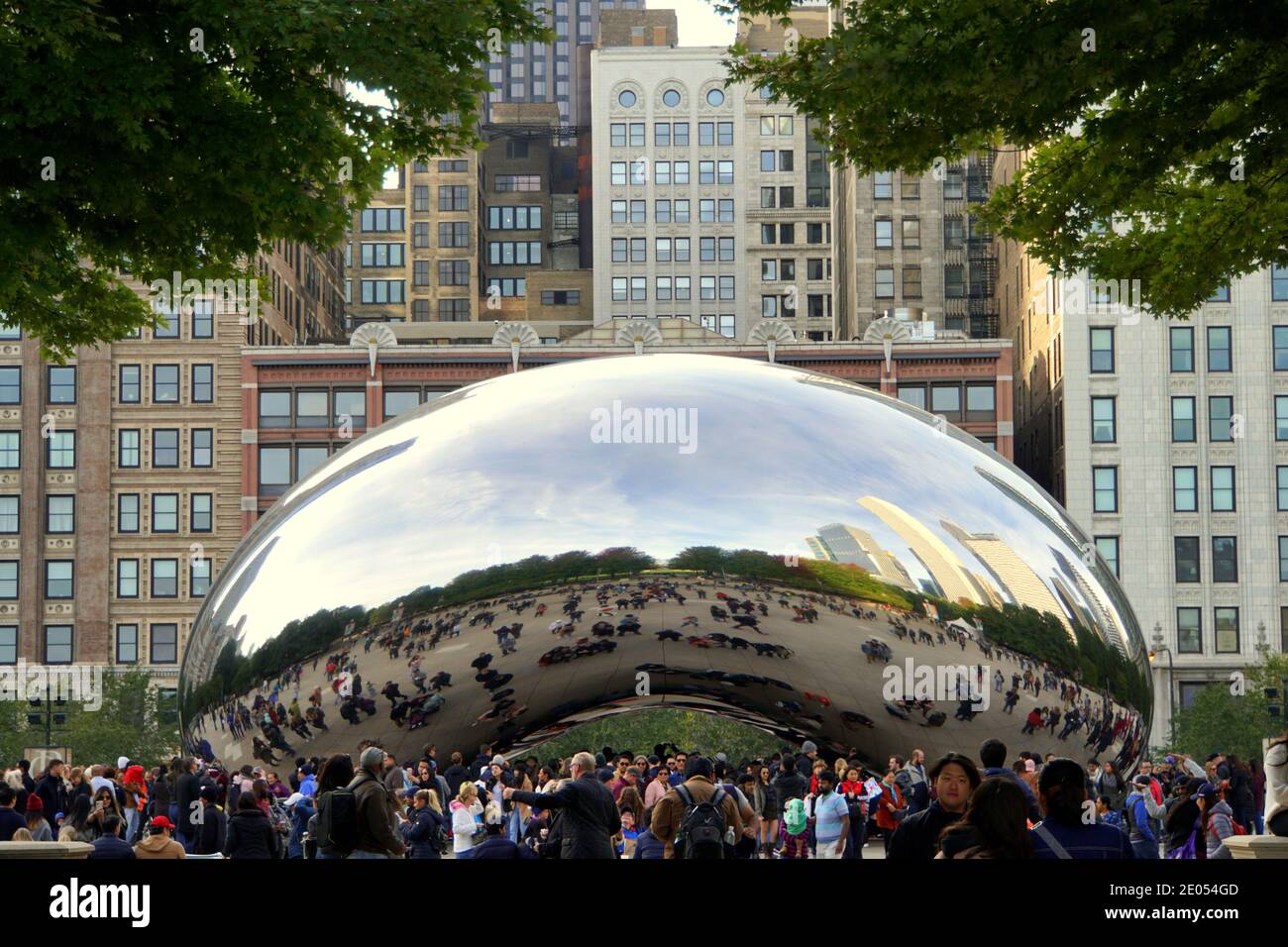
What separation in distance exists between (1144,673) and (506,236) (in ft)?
409

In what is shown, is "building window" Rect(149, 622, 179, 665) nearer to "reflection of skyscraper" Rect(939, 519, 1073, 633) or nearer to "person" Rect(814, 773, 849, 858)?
"person" Rect(814, 773, 849, 858)

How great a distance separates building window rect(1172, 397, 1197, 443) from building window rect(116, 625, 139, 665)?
153ft

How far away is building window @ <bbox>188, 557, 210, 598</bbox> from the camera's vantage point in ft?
258

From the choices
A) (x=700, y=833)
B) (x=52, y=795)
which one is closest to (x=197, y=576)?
(x=52, y=795)

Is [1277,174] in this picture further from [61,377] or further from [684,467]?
[61,377]

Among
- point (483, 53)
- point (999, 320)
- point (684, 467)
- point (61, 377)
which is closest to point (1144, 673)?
point (684, 467)

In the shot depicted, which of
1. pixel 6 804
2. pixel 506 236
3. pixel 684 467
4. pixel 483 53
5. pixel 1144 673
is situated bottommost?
pixel 6 804

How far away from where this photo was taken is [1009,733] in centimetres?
1340

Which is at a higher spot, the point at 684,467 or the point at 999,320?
the point at 999,320

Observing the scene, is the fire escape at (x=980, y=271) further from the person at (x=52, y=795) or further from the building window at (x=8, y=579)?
the person at (x=52, y=795)

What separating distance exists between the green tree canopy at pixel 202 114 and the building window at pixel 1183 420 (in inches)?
2483

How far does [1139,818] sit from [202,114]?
11.2 meters

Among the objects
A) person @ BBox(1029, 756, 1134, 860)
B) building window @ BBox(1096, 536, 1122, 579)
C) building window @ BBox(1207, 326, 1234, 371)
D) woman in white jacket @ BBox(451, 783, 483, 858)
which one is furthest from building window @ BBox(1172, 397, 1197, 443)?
person @ BBox(1029, 756, 1134, 860)

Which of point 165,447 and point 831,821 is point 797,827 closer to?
point 831,821
